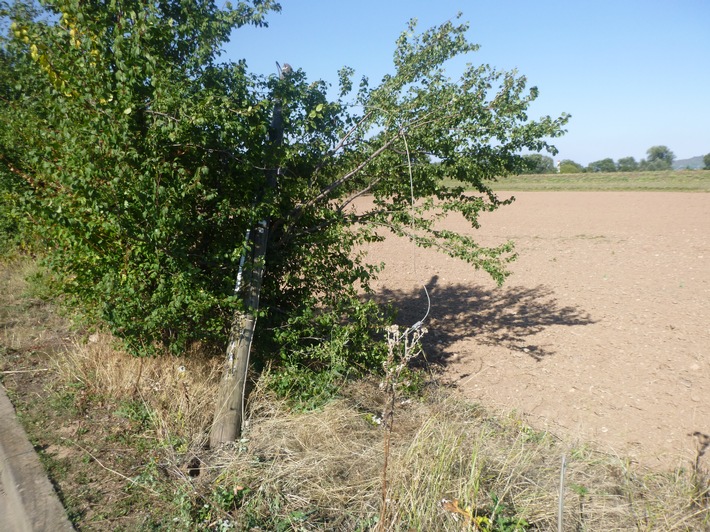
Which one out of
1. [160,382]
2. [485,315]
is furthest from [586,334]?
[160,382]

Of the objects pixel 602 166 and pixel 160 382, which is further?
pixel 602 166

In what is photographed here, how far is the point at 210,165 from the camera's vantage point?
4.13 meters

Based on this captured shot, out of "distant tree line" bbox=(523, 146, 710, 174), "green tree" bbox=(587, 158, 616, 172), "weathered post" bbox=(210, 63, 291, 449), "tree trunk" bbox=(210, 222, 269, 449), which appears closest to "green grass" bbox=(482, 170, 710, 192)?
"distant tree line" bbox=(523, 146, 710, 174)

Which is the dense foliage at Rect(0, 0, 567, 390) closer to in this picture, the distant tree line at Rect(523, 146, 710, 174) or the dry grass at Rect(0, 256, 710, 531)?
the dry grass at Rect(0, 256, 710, 531)

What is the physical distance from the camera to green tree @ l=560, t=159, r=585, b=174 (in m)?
61.2

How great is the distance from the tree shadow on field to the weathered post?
3018 mm

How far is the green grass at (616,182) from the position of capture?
3860cm

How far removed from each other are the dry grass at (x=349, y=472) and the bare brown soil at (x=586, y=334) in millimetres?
706

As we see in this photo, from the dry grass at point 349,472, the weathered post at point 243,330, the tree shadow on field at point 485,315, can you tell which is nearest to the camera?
the dry grass at point 349,472

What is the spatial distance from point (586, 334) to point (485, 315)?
5.21 ft

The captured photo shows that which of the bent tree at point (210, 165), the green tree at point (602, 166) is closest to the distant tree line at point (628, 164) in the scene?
the green tree at point (602, 166)

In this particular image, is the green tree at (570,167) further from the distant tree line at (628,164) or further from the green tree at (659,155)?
the green tree at (659,155)

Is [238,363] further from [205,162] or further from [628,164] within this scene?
[628,164]

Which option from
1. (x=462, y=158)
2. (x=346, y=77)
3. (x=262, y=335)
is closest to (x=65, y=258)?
(x=262, y=335)
